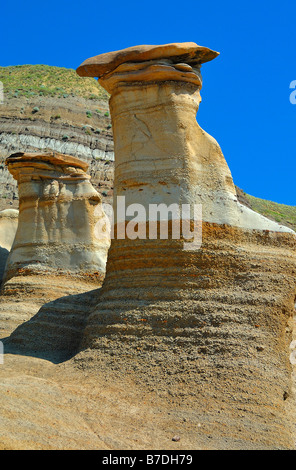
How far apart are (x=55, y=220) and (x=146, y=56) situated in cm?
582

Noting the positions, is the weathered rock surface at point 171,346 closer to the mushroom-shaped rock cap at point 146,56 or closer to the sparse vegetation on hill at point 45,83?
the mushroom-shaped rock cap at point 146,56

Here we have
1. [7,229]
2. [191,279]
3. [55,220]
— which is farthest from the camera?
[7,229]

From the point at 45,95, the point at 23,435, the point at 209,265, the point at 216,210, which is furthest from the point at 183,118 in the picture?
the point at 45,95

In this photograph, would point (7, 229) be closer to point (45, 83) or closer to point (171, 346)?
point (171, 346)

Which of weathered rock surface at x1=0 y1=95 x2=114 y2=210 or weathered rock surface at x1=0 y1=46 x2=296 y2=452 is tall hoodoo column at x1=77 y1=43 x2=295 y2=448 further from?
weathered rock surface at x1=0 y1=95 x2=114 y2=210

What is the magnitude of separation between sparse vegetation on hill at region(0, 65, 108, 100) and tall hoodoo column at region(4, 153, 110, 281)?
105 ft

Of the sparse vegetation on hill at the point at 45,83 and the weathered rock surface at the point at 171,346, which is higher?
the sparse vegetation on hill at the point at 45,83

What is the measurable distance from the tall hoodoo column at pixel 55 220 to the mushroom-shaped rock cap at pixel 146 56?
16.5 feet

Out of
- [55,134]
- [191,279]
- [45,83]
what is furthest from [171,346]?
[45,83]

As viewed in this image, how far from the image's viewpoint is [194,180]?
29.3 feet

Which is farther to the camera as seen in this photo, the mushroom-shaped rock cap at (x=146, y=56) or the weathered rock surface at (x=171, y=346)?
the mushroom-shaped rock cap at (x=146, y=56)

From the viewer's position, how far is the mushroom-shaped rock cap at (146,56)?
9.15 m

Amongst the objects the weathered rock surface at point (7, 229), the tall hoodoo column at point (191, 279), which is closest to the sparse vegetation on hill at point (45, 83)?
the weathered rock surface at point (7, 229)

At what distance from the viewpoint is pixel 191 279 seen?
829cm
